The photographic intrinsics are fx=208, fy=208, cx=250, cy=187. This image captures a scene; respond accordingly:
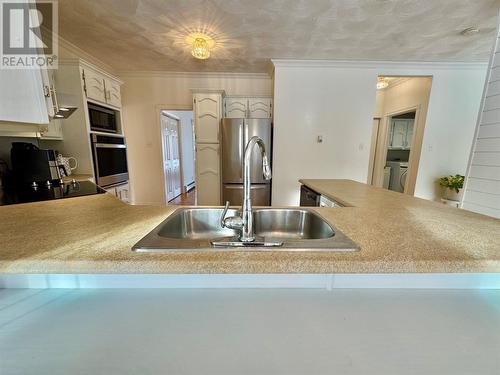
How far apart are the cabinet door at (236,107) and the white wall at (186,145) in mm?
2276

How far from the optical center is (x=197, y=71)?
3.59 m

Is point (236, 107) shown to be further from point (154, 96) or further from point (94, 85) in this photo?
point (94, 85)

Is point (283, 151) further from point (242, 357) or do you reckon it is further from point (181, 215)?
point (242, 357)

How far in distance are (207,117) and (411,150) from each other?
3.54 meters

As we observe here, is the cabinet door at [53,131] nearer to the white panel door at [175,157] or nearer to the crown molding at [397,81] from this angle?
the white panel door at [175,157]

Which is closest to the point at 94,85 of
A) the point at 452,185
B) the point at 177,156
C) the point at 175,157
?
the point at 175,157

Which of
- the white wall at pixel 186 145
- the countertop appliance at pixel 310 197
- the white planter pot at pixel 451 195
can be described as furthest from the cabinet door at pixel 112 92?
the white planter pot at pixel 451 195

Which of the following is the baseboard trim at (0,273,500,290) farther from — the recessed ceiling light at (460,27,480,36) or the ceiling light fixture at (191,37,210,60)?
the recessed ceiling light at (460,27,480,36)

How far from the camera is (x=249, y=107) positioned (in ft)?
11.5

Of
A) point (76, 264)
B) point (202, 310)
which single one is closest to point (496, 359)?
point (202, 310)

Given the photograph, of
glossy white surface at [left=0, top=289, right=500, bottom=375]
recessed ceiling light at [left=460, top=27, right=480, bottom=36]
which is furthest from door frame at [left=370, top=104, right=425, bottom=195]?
glossy white surface at [left=0, top=289, right=500, bottom=375]

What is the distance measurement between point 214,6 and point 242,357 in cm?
250

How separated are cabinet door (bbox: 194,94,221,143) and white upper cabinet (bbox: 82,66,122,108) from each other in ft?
3.81

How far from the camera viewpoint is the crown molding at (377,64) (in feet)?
10.1
